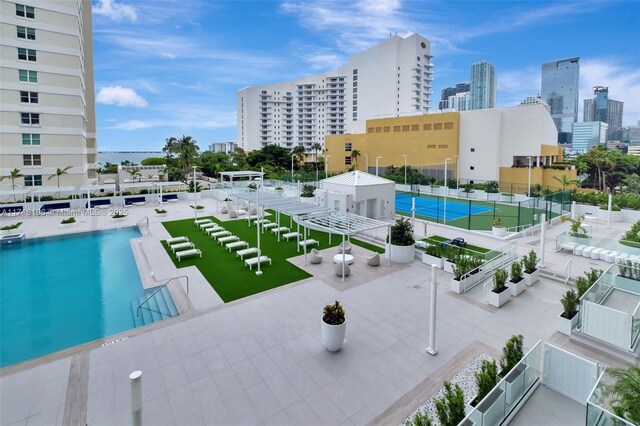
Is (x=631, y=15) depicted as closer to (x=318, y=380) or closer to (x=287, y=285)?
(x=287, y=285)

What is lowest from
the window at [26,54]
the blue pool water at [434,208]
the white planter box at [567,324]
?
the white planter box at [567,324]

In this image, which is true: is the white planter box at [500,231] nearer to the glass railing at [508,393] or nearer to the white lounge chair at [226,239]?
the glass railing at [508,393]

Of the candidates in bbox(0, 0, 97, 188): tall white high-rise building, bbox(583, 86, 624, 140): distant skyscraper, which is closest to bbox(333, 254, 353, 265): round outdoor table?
bbox(0, 0, 97, 188): tall white high-rise building

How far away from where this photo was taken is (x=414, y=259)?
16.5 m

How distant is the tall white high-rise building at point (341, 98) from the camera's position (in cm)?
7844

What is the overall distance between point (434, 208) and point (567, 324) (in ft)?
76.7

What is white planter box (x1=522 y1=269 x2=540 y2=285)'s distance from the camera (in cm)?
1341

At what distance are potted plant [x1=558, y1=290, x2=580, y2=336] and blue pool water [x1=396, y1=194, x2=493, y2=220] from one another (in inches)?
696

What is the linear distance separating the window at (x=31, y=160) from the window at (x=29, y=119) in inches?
122

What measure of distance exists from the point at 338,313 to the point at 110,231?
2122 cm

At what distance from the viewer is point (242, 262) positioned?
16312mm

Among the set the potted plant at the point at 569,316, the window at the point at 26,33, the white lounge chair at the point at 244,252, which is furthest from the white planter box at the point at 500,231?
the window at the point at 26,33

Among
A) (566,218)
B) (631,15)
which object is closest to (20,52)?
(566,218)

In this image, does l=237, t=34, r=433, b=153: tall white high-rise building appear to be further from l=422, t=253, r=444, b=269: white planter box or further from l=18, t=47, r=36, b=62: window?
l=422, t=253, r=444, b=269: white planter box
